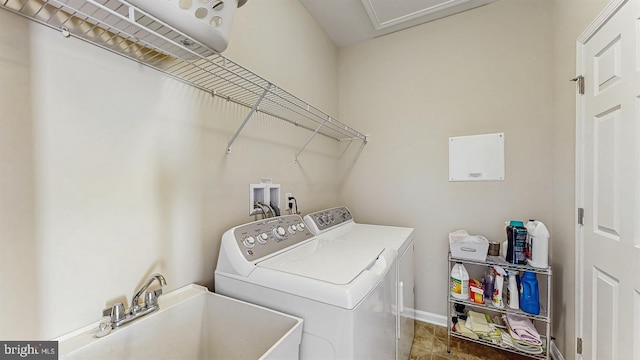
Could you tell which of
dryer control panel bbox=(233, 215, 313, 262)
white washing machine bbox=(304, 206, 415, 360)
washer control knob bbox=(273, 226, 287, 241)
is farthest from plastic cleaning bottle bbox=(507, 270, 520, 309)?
washer control knob bbox=(273, 226, 287, 241)

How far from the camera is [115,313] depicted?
836 millimetres

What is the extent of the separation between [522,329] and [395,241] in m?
1.27

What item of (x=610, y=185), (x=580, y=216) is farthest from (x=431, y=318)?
(x=610, y=185)

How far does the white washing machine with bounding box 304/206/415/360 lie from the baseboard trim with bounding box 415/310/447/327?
0.59m

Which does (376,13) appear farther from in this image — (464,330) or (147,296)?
(464,330)

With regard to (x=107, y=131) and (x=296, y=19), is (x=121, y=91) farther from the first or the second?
(x=296, y=19)

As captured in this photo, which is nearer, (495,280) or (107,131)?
(107,131)

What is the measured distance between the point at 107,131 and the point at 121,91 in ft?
0.57

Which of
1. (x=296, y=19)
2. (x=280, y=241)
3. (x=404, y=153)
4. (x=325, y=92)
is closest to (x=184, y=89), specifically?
(x=280, y=241)

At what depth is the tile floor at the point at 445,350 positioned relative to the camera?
1879 mm

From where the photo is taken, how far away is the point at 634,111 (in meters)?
1.09

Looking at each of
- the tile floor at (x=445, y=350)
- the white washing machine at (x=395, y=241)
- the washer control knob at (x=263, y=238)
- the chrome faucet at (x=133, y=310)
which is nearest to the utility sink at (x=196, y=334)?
the chrome faucet at (x=133, y=310)

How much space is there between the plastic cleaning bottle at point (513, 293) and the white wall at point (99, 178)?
2.12m

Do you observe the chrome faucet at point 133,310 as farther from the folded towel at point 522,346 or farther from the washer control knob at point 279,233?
the folded towel at point 522,346
